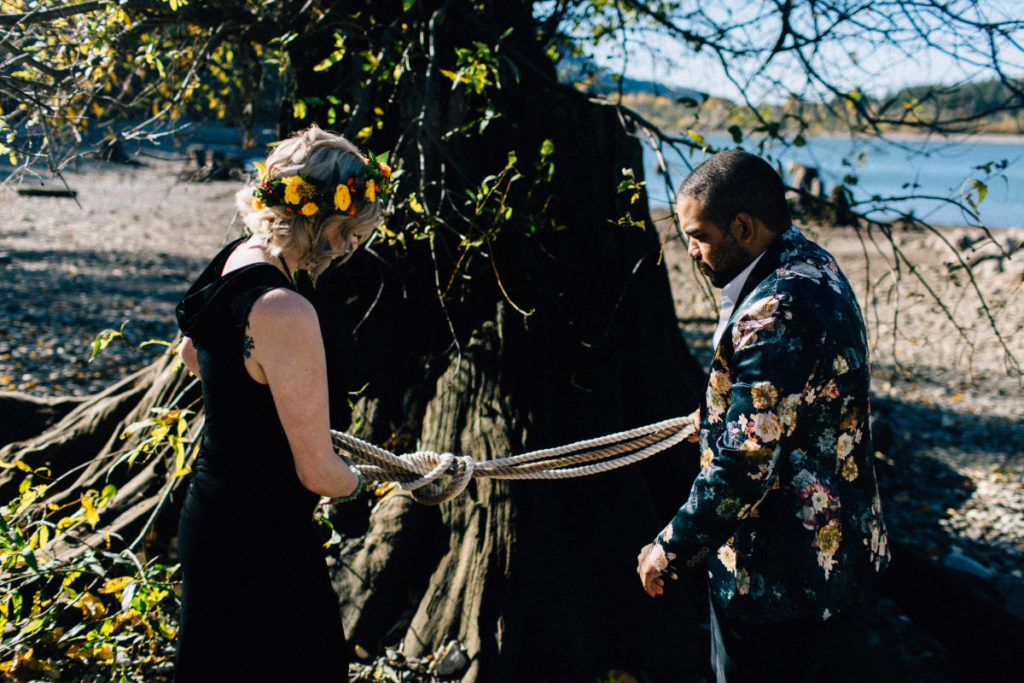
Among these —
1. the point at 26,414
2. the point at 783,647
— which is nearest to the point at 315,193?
the point at 783,647

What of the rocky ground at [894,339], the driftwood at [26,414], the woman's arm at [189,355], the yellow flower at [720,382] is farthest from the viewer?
the rocky ground at [894,339]

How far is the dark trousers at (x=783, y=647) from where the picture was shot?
1.74m

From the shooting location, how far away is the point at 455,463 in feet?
7.16

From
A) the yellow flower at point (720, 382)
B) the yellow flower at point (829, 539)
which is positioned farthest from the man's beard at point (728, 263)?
the yellow flower at point (829, 539)

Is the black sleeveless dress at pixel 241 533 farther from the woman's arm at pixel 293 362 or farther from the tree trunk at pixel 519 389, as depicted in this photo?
the tree trunk at pixel 519 389

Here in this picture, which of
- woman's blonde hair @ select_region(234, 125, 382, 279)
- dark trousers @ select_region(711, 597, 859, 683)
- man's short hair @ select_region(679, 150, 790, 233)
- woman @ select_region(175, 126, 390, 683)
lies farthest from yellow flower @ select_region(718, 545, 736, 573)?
woman's blonde hair @ select_region(234, 125, 382, 279)

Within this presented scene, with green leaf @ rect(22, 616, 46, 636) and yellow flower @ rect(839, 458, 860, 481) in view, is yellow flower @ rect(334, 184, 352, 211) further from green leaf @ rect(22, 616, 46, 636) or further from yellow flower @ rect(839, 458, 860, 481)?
green leaf @ rect(22, 616, 46, 636)

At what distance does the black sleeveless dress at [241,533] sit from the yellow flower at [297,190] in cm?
17

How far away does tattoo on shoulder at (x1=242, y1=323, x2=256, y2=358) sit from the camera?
5.15 ft

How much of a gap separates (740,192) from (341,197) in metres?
0.93

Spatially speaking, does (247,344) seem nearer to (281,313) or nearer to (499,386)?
(281,313)

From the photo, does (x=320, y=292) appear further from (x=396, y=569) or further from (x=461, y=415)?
(x=396, y=569)

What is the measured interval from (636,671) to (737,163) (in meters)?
2.08

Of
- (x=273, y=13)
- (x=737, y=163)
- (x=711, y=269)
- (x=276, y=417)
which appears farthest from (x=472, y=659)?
(x=273, y=13)
